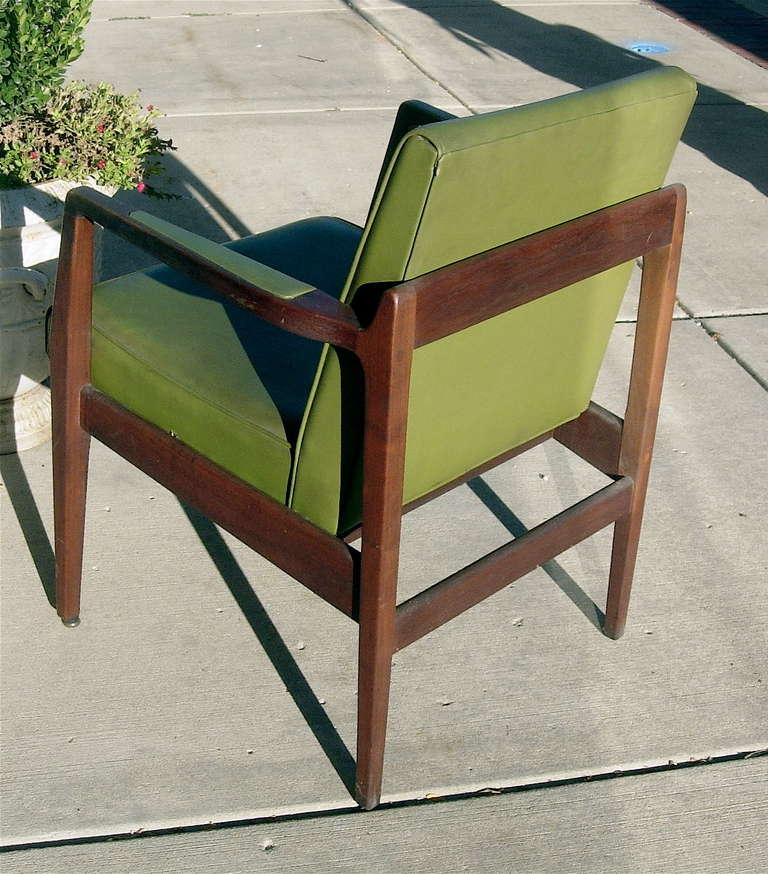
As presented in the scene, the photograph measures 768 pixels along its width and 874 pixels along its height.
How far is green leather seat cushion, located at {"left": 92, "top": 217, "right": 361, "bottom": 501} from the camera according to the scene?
1.88 meters

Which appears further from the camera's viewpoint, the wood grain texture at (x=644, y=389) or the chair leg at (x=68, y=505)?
the chair leg at (x=68, y=505)

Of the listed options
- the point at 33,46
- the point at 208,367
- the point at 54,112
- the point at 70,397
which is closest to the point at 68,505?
the point at 70,397

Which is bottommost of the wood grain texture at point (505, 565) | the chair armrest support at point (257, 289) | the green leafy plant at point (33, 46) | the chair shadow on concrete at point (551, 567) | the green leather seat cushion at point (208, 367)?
the chair shadow on concrete at point (551, 567)

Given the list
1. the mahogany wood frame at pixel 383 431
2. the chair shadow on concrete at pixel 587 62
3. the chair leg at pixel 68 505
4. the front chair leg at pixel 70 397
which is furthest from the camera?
the chair shadow on concrete at pixel 587 62

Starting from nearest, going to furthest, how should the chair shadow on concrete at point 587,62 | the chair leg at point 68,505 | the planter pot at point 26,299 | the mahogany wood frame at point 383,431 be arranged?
the mahogany wood frame at point 383,431
the chair leg at point 68,505
the planter pot at point 26,299
the chair shadow on concrete at point 587,62

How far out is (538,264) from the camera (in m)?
1.73

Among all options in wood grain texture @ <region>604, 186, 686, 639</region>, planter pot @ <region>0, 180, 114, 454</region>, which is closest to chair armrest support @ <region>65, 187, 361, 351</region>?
wood grain texture @ <region>604, 186, 686, 639</region>

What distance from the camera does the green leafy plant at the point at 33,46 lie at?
2.70m

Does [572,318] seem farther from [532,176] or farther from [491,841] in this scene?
[491,841]

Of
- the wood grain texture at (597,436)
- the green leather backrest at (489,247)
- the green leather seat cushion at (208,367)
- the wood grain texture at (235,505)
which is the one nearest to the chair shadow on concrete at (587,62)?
the wood grain texture at (597,436)

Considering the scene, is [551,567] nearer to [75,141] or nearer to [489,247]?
[489,247]

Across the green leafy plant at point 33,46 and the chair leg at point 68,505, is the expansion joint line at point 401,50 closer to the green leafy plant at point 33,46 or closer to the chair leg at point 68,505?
the green leafy plant at point 33,46

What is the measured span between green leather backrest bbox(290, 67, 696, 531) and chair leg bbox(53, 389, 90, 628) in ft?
1.75

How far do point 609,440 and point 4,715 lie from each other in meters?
1.19
